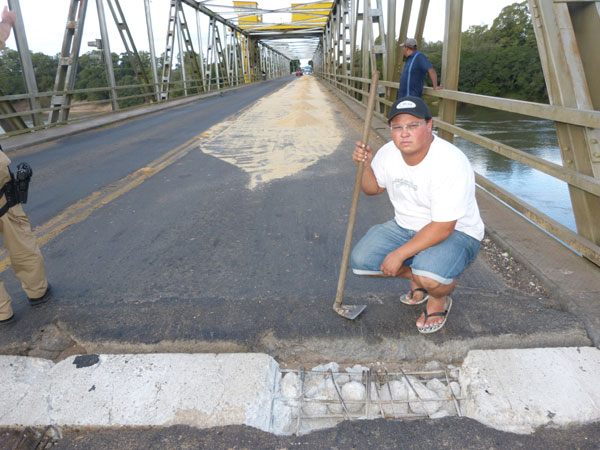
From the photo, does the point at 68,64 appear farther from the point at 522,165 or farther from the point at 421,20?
the point at 522,165

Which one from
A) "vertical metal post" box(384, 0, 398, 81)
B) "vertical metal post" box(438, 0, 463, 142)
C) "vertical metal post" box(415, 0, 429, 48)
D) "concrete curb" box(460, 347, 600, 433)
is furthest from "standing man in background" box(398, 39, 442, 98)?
"concrete curb" box(460, 347, 600, 433)

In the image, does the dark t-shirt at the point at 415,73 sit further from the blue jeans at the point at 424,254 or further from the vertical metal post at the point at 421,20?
the blue jeans at the point at 424,254

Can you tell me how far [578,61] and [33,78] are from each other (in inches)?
501

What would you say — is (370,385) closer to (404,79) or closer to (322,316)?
(322,316)

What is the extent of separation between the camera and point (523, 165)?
1370cm

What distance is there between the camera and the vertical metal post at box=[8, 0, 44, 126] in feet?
36.0

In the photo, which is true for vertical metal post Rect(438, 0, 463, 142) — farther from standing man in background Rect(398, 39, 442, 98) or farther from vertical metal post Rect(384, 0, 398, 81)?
vertical metal post Rect(384, 0, 398, 81)

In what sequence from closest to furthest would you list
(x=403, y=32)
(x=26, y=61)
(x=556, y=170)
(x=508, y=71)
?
(x=556, y=170)
(x=403, y=32)
(x=26, y=61)
(x=508, y=71)

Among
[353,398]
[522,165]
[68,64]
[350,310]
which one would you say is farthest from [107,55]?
[353,398]

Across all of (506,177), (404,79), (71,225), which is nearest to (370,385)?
(71,225)

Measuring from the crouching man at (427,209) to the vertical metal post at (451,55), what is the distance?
340 centimetres

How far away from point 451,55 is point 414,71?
112cm

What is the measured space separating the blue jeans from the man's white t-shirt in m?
0.07

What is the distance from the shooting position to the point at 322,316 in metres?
2.72
